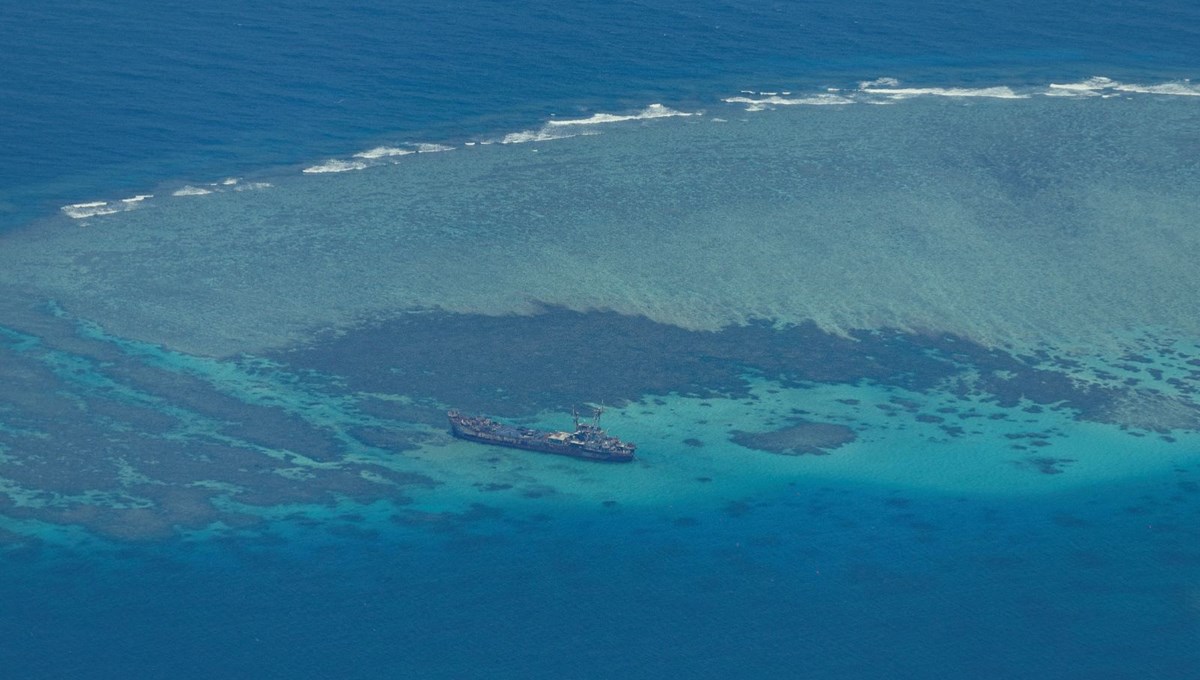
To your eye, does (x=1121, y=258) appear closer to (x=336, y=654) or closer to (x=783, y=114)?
(x=783, y=114)

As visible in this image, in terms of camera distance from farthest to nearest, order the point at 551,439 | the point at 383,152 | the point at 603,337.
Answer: the point at 383,152
the point at 603,337
the point at 551,439

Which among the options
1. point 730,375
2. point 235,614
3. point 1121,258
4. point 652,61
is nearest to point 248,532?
point 235,614

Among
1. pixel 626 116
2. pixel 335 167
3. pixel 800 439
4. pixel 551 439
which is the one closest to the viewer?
pixel 551 439

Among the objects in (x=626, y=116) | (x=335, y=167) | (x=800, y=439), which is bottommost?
(x=800, y=439)

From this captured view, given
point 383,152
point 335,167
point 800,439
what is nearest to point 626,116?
point 383,152

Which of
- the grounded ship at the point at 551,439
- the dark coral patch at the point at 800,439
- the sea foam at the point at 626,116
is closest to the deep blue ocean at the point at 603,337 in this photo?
the dark coral patch at the point at 800,439

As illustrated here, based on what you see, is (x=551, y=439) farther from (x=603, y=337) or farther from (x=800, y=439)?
(x=603, y=337)

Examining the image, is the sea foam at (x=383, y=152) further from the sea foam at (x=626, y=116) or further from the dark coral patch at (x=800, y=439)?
the dark coral patch at (x=800, y=439)
